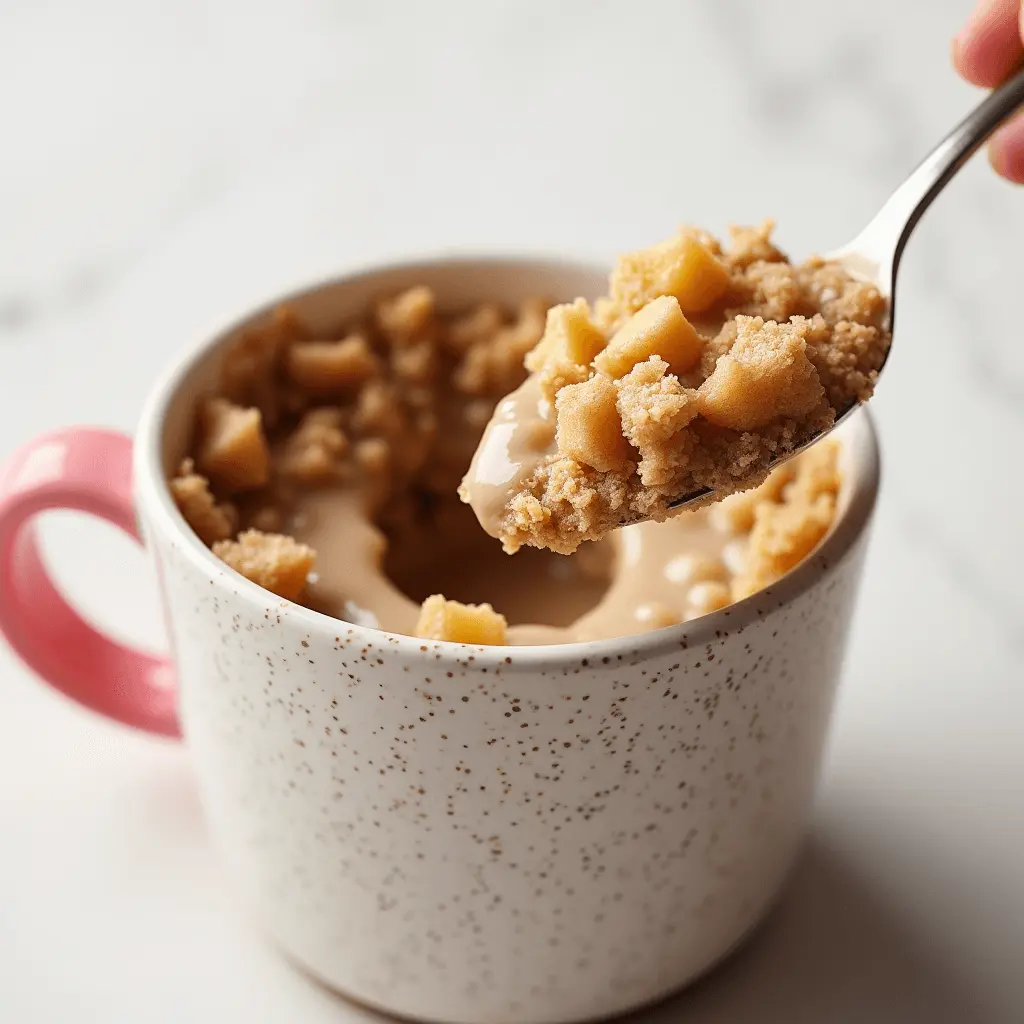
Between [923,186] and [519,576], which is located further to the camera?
[519,576]

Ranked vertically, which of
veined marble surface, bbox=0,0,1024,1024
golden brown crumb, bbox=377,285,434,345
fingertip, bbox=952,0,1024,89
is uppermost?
fingertip, bbox=952,0,1024,89

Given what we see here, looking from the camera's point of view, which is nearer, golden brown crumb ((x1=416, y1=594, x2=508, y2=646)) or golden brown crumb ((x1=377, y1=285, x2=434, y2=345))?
golden brown crumb ((x1=416, y1=594, x2=508, y2=646))

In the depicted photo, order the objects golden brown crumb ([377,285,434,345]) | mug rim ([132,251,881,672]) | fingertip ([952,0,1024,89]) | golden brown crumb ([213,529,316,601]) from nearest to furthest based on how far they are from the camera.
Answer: mug rim ([132,251,881,672])
golden brown crumb ([213,529,316,601])
fingertip ([952,0,1024,89])
golden brown crumb ([377,285,434,345])

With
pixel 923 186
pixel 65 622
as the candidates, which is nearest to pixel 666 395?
pixel 923 186

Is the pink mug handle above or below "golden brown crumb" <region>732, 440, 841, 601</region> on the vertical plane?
above

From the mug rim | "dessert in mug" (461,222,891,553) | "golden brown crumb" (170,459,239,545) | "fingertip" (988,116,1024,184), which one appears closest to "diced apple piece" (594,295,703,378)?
"dessert in mug" (461,222,891,553)

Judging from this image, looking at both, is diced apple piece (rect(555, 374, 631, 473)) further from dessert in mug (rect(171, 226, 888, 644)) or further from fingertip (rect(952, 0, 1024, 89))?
fingertip (rect(952, 0, 1024, 89))

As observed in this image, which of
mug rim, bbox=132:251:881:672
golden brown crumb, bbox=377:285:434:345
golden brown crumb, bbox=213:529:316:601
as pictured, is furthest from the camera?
→ golden brown crumb, bbox=377:285:434:345

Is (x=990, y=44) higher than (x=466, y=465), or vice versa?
(x=990, y=44)

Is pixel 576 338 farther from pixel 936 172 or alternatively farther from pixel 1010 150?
pixel 1010 150
